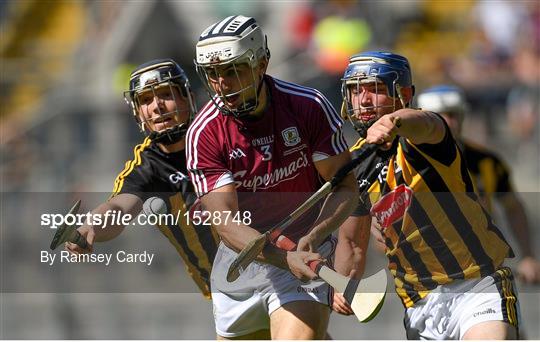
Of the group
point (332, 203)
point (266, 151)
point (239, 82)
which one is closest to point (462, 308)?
point (332, 203)

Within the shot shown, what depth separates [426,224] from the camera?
18.2 ft

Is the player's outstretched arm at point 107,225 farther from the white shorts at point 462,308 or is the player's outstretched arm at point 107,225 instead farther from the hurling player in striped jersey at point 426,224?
the white shorts at point 462,308

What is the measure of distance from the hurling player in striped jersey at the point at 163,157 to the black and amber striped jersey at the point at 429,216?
79 cm

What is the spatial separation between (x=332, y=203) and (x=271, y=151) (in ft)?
1.10

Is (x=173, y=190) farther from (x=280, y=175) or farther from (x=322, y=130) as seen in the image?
(x=322, y=130)

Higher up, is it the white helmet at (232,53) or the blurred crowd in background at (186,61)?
the white helmet at (232,53)

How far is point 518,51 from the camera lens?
38.9 feet

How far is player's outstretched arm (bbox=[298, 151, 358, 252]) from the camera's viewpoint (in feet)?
17.3

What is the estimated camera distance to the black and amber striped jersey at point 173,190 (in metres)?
5.71

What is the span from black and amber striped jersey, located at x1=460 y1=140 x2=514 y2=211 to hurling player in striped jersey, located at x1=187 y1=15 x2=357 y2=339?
2.25 m

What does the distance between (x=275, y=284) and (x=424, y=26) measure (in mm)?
8484

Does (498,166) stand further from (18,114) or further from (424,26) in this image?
(18,114)

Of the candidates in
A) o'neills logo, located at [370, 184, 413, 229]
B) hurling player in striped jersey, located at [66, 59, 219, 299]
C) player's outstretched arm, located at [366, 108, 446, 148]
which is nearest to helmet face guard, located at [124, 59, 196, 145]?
hurling player in striped jersey, located at [66, 59, 219, 299]

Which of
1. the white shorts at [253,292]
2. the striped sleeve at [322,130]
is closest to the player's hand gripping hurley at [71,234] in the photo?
the white shorts at [253,292]
